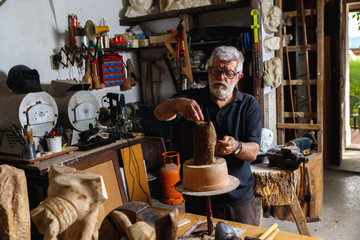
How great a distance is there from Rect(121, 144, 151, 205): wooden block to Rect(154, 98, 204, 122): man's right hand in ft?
6.92

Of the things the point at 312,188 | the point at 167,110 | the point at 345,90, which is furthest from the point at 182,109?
the point at 345,90

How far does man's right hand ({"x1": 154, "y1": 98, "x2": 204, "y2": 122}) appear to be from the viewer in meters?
1.72

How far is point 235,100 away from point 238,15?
9.48 feet

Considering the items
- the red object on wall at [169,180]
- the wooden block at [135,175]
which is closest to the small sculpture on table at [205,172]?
the wooden block at [135,175]

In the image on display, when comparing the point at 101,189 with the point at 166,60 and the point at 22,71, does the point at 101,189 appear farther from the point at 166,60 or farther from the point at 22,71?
the point at 166,60

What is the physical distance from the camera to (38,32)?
4016mm

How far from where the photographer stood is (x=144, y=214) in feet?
3.79

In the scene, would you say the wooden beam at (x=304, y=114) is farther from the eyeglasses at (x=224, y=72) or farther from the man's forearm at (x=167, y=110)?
the man's forearm at (x=167, y=110)

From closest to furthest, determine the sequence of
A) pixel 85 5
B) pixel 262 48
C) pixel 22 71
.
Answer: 1. pixel 22 71
2. pixel 262 48
3. pixel 85 5

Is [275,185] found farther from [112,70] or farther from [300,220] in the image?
[112,70]

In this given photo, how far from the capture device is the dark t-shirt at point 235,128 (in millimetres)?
2109

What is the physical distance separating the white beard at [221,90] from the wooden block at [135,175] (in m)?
2.16

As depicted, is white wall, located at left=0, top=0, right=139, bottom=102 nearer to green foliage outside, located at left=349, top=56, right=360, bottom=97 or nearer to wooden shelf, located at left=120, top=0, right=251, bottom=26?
wooden shelf, located at left=120, top=0, right=251, bottom=26

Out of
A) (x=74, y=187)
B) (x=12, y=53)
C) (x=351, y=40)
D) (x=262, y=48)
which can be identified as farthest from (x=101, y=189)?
(x=351, y=40)
